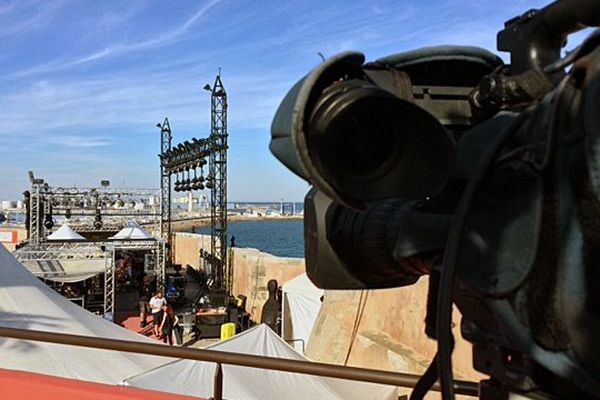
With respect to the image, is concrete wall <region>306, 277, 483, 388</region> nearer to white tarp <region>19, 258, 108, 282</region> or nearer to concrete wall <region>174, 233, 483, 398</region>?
concrete wall <region>174, 233, 483, 398</region>

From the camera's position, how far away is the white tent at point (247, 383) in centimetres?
557

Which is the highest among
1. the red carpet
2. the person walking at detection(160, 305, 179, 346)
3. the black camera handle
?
the black camera handle

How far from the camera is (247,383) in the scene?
6023 mm

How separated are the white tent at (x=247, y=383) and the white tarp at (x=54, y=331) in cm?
50

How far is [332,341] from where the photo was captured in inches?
386

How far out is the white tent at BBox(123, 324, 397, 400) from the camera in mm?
5570

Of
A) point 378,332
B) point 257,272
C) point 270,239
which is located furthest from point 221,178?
point 270,239

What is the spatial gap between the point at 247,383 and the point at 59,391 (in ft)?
8.98

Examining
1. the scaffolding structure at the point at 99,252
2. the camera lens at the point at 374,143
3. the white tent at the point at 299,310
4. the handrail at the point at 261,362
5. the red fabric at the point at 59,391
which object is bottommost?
the white tent at the point at 299,310

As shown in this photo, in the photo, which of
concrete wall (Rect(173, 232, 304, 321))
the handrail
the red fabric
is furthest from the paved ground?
the handrail

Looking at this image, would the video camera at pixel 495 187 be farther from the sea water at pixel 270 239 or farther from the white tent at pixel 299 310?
the sea water at pixel 270 239

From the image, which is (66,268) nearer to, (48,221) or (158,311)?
(158,311)

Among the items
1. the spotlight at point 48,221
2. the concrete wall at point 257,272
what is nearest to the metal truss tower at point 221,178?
the concrete wall at point 257,272

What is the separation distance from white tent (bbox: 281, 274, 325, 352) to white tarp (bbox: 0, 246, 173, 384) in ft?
17.1
